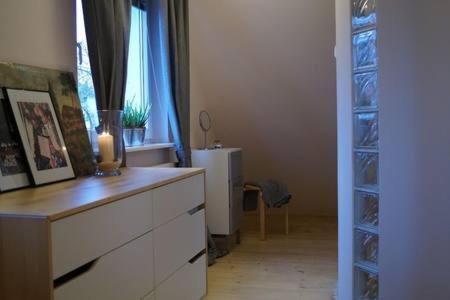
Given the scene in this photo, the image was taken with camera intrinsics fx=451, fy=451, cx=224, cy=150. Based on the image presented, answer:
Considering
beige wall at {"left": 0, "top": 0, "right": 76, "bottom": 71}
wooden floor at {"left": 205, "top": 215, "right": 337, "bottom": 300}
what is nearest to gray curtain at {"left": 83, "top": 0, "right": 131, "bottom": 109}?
beige wall at {"left": 0, "top": 0, "right": 76, "bottom": 71}

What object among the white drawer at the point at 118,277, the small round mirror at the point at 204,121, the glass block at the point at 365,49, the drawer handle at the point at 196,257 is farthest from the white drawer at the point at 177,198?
the small round mirror at the point at 204,121

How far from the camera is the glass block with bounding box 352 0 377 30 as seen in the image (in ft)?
7.30

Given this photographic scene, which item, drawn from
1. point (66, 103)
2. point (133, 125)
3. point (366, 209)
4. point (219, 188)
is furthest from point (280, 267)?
point (66, 103)

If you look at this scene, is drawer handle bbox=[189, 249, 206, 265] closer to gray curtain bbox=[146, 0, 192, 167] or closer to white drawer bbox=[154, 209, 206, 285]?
white drawer bbox=[154, 209, 206, 285]

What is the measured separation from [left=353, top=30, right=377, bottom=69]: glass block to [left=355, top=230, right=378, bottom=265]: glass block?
0.87m

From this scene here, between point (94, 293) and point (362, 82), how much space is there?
161 centimetres

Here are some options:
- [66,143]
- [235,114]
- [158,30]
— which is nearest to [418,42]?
[66,143]

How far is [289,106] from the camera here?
4641 mm

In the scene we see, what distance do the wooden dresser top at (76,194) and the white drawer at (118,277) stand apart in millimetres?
220

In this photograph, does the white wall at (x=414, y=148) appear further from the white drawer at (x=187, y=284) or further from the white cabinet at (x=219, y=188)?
the white cabinet at (x=219, y=188)

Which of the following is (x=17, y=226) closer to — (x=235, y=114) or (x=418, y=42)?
(x=418, y=42)

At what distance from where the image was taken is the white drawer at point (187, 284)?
7.21 feet

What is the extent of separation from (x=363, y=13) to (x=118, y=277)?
1.72m

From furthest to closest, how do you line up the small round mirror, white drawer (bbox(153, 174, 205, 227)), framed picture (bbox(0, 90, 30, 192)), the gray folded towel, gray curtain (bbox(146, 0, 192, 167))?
the small round mirror
the gray folded towel
gray curtain (bbox(146, 0, 192, 167))
white drawer (bbox(153, 174, 205, 227))
framed picture (bbox(0, 90, 30, 192))
